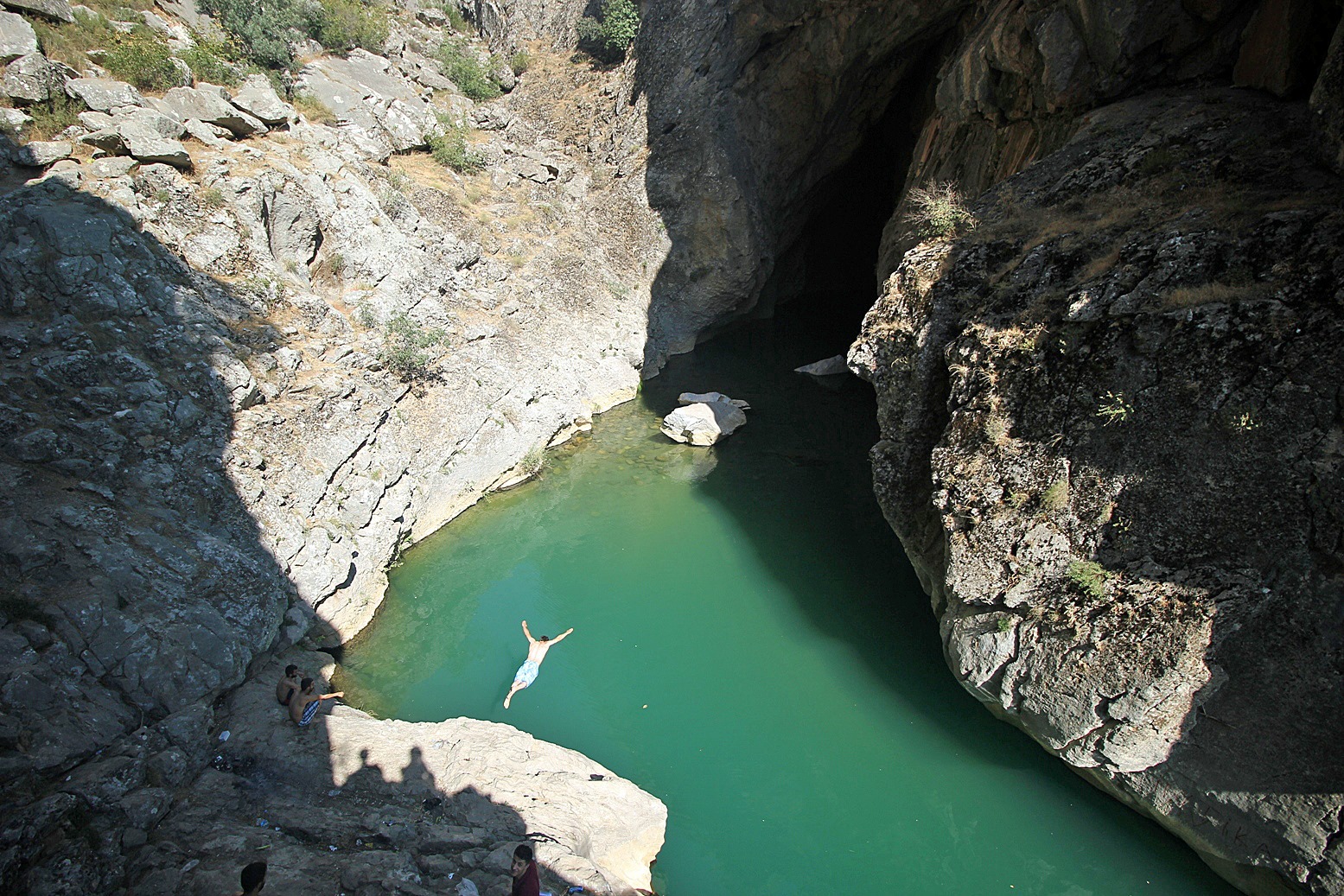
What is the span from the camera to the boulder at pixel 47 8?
38.7 feet

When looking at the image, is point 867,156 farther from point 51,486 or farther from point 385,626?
point 51,486

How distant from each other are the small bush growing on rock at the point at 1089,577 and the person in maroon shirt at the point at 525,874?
588 cm

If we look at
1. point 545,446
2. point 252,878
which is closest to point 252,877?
point 252,878

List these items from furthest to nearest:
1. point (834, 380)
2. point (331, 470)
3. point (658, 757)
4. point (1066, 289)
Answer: point (834, 380)
point (331, 470)
point (658, 757)
point (1066, 289)

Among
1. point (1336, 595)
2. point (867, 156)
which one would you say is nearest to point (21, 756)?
point (1336, 595)

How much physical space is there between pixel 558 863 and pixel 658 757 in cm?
206

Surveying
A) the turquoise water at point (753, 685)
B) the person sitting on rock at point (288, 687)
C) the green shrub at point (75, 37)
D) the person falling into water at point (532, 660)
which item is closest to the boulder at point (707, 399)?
the turquoise water at point (753, 685)

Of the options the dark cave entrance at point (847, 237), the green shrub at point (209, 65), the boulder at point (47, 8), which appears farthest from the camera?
the dark cave entrance at point (847, 237)

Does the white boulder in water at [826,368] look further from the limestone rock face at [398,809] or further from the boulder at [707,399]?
the limestone rock face at [398,809]

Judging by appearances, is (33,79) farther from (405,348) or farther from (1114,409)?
(1114,409)

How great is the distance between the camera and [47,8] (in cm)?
1215

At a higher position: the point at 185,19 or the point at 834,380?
the point at 185,19

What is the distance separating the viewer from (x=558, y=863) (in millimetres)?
5770

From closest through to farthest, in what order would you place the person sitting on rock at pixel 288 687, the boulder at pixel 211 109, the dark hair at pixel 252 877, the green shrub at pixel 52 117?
1. the dark hair at pixel 252 877
2. the person sitting on rock at pixel 288 687
3. the green shrub at pixel 52 117
4. the boulder at pixel 211 109
